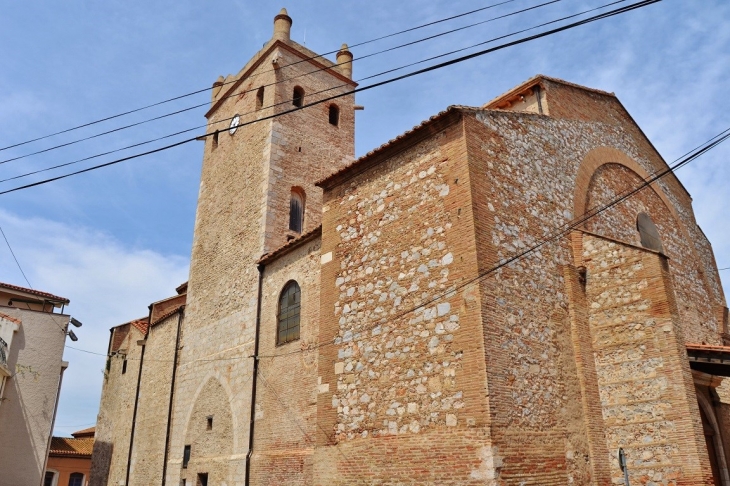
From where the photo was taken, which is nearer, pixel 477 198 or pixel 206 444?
pixel 477 198

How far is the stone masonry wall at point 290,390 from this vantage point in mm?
11164

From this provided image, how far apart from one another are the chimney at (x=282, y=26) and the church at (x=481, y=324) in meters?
6.71

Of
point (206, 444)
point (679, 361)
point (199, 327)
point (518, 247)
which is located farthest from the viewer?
point (199, 327)

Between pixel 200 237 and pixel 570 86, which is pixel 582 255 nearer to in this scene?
pixel 570 86

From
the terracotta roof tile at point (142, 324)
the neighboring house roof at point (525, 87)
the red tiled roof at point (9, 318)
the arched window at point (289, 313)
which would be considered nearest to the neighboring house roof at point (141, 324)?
the terracotta roof tile at point (142, 324)

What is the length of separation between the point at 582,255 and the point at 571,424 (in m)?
2.90

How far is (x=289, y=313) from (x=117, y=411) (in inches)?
457

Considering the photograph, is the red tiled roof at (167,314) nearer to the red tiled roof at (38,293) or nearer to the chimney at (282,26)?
the red tiled roof at (38,293)

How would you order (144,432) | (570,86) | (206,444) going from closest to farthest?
(570,86), (206,444), (144,432)

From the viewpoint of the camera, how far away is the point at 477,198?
344 inches

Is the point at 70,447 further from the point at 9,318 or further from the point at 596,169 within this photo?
the point at 596,169

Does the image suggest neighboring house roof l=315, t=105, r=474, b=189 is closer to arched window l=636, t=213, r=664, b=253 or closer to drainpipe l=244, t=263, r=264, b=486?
drainpipe l=244, t=263, r=264, b=486

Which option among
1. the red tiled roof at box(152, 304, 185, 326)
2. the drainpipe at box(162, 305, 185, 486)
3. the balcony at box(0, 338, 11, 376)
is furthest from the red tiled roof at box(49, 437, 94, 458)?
the drainpipe at box(162, 305, 185, 486)

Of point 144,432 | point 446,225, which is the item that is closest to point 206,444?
point 144,432
